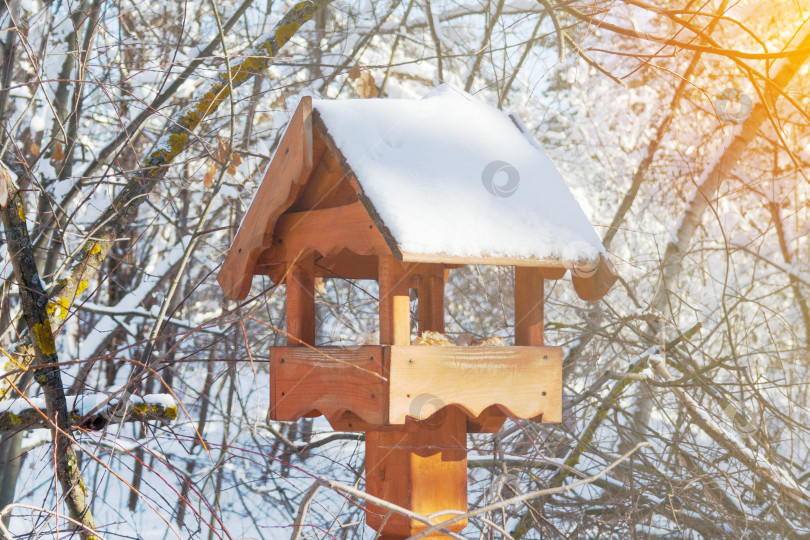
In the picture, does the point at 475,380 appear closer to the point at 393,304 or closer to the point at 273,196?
the point at 393,304

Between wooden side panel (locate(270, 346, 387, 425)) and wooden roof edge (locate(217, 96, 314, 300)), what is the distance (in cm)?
21

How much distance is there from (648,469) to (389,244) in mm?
1986

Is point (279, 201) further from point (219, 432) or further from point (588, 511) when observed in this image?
point (219, 432)

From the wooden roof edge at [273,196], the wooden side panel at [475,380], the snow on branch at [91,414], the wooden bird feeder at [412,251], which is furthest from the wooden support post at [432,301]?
the snow on branch at [91,414]

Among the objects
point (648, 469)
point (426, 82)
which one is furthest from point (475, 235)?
point (426, 82)

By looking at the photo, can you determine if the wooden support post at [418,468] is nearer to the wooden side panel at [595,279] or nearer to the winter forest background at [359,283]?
the winter forest background at [359,283]

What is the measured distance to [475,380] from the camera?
1.55 m

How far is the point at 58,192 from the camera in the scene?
2.85 m

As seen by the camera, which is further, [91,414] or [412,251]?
[91,414]

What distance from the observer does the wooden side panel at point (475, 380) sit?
4.76 feet

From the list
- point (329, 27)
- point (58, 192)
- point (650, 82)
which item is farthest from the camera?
point (650, 82)

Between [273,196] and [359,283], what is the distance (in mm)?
3006

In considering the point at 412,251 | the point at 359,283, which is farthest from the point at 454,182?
the point at 359,283

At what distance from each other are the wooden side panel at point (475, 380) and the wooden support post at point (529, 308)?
0.25ft
